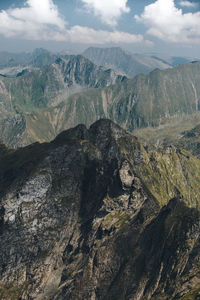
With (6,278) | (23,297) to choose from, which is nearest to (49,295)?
(23,297)

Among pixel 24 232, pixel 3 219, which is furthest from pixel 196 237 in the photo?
pixel 3 219

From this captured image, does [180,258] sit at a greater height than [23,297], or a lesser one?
greater

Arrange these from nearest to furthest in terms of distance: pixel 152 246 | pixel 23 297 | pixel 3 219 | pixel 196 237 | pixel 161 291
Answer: pixel 161 291, pixel 196 237, pixel 152 246, pixel 23 297, pixel 3 219

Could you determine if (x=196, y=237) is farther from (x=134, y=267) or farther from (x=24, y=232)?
(x=24, y=232)

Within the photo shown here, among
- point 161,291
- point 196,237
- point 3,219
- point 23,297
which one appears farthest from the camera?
point 3,219

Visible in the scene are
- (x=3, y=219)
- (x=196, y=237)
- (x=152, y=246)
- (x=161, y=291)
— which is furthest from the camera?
(x=3, y=219)

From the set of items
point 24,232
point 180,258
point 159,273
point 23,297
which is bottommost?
point 23,297

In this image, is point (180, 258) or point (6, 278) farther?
point (6, 278)

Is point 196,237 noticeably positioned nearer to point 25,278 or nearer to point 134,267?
point 134,267

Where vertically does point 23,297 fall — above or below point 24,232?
below
